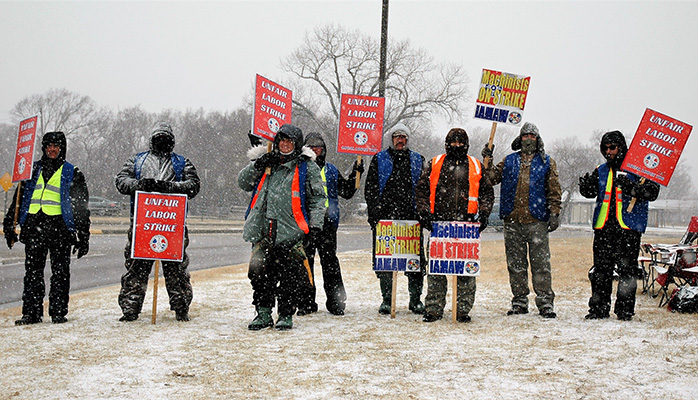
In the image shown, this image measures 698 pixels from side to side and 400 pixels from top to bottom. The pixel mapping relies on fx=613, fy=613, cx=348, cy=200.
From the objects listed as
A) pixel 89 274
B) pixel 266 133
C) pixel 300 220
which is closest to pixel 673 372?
pixel 300 220

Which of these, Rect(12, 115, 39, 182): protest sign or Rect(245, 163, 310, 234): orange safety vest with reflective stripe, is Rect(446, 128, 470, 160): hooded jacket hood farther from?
Rect(12, 115, 39, 182): protest sign

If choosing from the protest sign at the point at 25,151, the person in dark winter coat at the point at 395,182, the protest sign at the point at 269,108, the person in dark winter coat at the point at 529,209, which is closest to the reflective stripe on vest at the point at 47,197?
the protest sign at the point at 25,151

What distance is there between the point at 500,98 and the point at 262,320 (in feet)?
11.4

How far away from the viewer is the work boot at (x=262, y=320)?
572 centimetres

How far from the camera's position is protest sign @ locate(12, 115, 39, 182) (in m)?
6.18

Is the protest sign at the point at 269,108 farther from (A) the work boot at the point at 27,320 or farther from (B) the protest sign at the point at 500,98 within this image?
(A) the work boot at the point at 27,320

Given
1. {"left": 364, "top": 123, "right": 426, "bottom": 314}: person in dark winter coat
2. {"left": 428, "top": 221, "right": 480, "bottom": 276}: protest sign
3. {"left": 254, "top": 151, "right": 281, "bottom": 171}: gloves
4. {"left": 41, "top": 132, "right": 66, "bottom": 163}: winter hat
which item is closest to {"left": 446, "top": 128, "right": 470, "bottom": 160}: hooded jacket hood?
{"left": 364, "top": 123, "right": 426, "bottom": 314}: person in dark winter coat

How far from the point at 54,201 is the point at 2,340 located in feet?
4.93

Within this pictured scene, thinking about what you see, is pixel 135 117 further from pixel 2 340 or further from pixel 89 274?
pixel 2 340

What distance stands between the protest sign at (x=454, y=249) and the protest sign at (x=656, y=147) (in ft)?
5.72

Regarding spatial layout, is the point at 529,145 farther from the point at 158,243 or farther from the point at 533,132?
the point at 158,243

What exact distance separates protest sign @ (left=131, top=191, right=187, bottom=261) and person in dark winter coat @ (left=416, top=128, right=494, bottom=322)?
8.00 ft

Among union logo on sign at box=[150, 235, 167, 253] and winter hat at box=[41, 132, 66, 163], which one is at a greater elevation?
winter hat at box=[41, 132, 66, 163]

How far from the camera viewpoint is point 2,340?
5.20 metres
